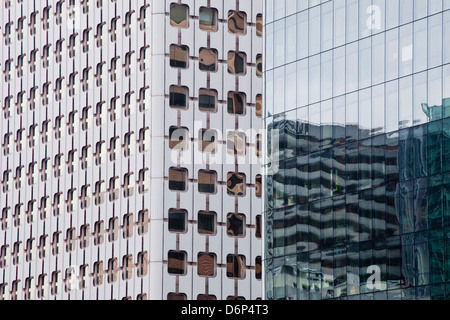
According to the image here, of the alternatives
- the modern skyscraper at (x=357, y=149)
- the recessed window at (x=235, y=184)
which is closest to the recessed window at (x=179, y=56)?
the recessed window at (x=235, y=184)

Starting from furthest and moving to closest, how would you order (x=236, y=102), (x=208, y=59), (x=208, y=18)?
(x=208, y=18) → (x=236, y=102) → (x=208, y=59)

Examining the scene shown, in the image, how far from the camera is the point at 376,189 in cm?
7144

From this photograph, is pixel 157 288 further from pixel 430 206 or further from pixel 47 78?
pixel 430 206

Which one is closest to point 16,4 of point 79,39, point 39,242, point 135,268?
point 79,39

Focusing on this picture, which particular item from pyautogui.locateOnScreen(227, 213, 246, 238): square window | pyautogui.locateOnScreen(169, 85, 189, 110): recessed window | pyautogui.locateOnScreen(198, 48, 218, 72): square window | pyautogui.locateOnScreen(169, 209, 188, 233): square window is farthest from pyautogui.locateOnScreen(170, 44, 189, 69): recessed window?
pyautogui.locateOnScreen(227, 213, 246, 238): square window

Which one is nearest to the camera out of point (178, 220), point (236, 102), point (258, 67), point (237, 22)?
point (178, 220)

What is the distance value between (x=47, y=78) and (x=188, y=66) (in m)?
18.5

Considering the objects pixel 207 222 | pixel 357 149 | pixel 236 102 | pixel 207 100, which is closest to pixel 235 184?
pixel 207 222

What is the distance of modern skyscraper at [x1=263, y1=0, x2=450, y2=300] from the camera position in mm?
68250

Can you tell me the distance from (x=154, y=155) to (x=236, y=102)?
7.70 meters

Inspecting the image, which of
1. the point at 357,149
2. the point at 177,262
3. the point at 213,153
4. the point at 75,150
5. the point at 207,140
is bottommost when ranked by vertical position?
the point at 177,262

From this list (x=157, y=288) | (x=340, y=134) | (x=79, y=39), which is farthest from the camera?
(x=79, y=39)

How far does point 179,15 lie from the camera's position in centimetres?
10450

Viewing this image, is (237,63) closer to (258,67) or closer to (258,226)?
(258,67)
